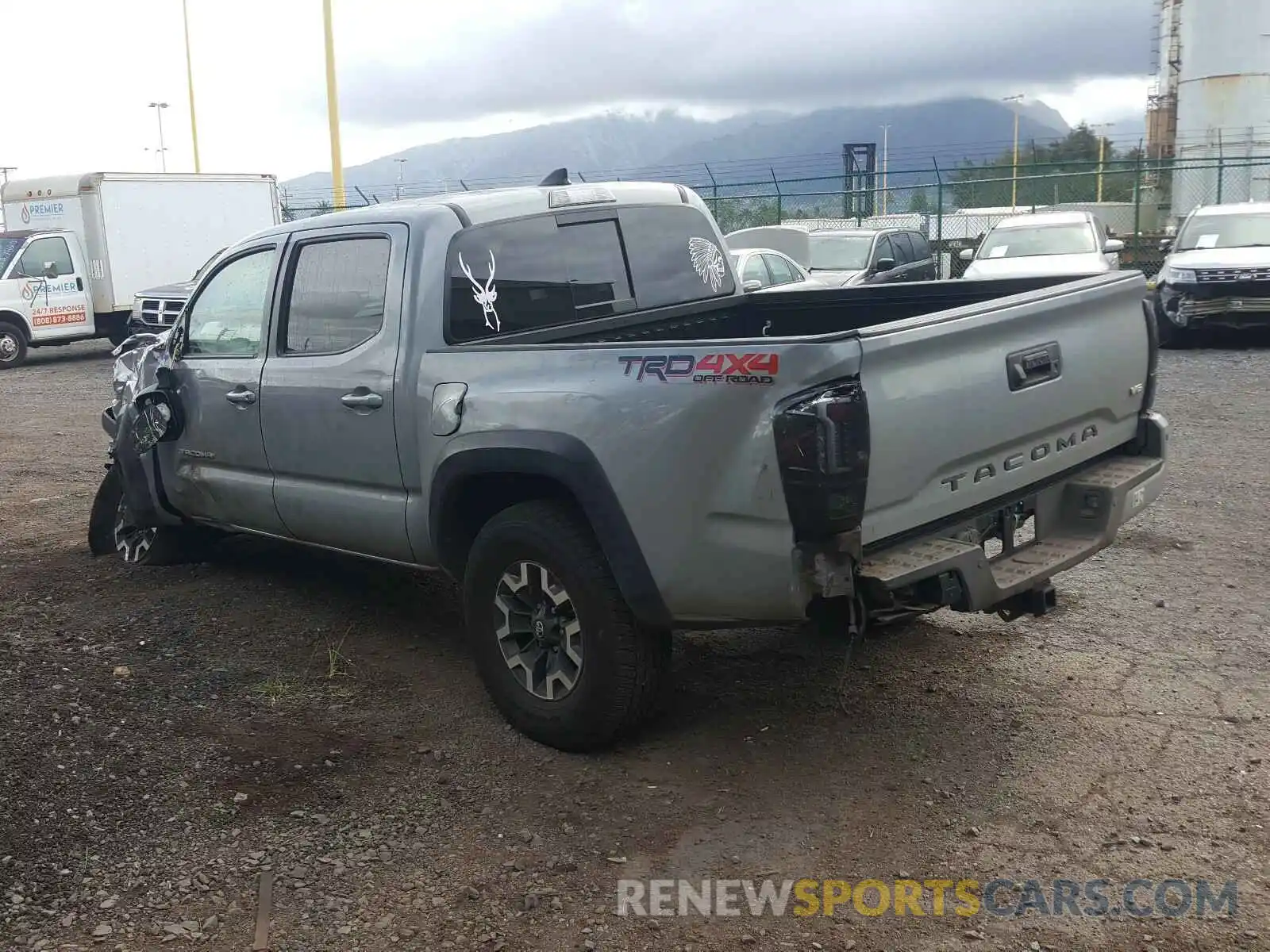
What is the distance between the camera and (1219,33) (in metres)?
39.9

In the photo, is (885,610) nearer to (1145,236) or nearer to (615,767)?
(615,767)

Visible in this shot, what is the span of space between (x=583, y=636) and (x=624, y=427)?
76 cm

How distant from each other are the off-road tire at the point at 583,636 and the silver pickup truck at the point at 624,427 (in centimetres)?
1

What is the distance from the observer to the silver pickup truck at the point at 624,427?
3.68 m

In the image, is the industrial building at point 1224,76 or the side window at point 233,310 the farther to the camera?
the industrial building at point 1224,76

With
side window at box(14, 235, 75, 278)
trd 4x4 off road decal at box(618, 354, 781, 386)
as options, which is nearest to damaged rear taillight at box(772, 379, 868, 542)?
trd 4x4 off road decal at box(618, 354, 781, 386)

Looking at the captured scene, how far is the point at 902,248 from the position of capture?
1808cm

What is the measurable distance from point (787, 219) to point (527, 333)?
2468cm

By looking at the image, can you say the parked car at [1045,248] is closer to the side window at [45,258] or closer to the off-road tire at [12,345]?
the side window at [45,258]

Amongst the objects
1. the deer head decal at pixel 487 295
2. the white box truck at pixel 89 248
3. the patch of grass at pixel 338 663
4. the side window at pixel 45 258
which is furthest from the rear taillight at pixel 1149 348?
the side window at pixel 45 258

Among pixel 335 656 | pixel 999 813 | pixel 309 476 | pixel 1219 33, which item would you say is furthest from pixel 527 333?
pixel 1219 33

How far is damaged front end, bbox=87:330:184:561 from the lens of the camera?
614cm

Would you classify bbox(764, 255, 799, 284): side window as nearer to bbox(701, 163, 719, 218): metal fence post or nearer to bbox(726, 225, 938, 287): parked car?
bbox(726, 225, 938, 287): parked car

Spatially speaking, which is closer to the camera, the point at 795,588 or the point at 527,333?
the point at 795,588
